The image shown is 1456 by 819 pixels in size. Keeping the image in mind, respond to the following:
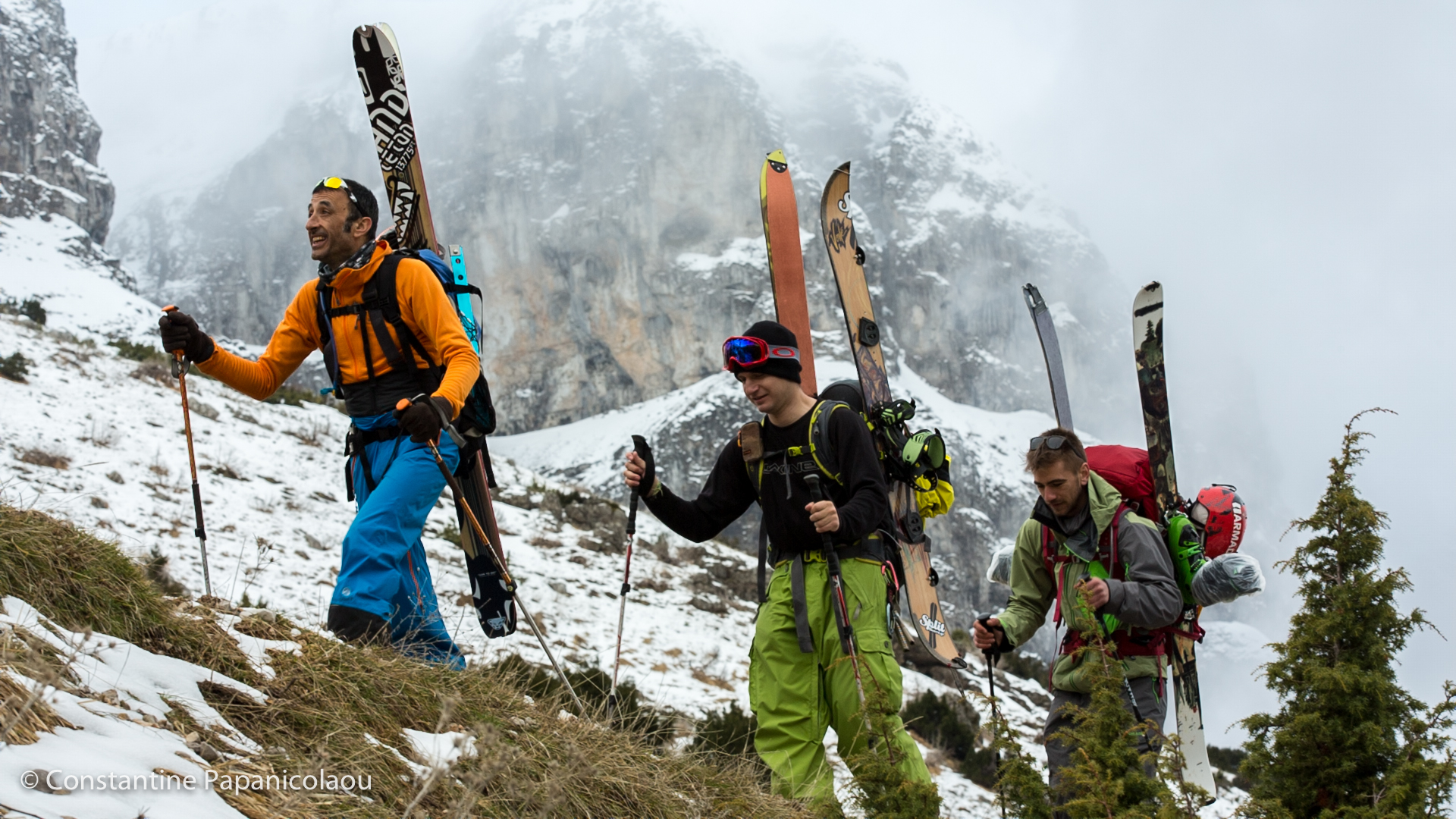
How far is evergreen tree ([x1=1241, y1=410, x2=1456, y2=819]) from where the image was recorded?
11.1 feet

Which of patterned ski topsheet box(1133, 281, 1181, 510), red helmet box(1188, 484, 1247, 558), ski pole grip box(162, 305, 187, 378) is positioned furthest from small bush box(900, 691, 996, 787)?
ski pole grip box(162, 305, 187, 378)

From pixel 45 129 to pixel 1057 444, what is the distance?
369 feet

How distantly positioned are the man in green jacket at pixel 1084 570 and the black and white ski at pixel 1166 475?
594 mm

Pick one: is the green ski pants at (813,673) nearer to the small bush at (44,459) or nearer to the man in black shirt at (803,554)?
the man in black shirt at (803,554)

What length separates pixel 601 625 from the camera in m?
9.62

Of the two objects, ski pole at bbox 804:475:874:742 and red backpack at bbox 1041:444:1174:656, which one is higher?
red backpack at bbox 1041:444:1174:656

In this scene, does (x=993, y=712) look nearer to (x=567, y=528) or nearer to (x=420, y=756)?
(x=420, y=756)

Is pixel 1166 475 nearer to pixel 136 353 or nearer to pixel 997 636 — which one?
pixel 997 636

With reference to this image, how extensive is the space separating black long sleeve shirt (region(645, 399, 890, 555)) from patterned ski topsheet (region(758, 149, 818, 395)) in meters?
1.83

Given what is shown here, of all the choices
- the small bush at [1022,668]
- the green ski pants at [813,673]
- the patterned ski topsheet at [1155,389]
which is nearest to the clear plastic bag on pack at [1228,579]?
the patterned ski topsheet at [1155,389]

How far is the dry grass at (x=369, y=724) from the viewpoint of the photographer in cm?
238

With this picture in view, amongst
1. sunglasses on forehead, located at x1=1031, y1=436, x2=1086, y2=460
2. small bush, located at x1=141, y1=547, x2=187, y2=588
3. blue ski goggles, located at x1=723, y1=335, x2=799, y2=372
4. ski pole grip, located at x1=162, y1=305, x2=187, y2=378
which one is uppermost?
sunglasses on forehead, located at x1=1031, y1=436, x2=1086, y2=460

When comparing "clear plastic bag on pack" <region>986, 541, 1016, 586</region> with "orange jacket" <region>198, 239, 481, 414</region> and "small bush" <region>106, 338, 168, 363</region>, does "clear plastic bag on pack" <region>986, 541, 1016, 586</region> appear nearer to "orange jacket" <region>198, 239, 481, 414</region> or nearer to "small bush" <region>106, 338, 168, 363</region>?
"orange jacket" <region>198, 239, 481, 414</region>

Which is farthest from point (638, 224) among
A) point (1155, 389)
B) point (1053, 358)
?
point (1155, 389)
